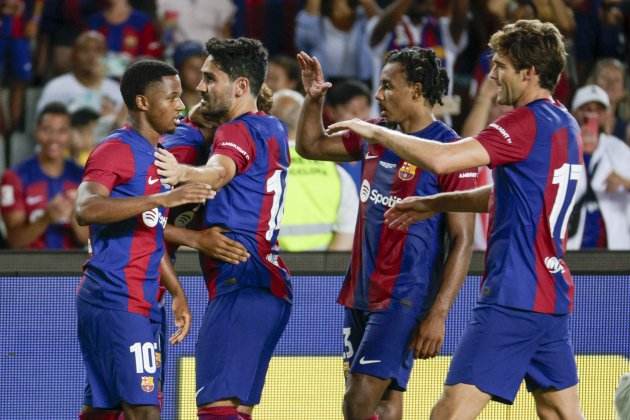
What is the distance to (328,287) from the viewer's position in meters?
7.50

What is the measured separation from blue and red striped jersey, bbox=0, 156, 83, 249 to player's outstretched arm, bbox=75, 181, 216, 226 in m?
3.73

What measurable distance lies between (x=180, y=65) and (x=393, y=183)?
4192 mm

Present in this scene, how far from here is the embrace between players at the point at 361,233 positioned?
582 centimetres

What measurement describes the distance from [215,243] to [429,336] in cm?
105

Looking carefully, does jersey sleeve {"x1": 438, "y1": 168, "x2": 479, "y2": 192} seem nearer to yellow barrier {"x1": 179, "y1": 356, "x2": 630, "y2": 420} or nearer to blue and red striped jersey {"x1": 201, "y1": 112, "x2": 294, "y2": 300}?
blue and red striped jersey {"x1": 201, "y1": 112, "x2": 294, "y2": 300}

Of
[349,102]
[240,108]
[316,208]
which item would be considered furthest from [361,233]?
[349,102]

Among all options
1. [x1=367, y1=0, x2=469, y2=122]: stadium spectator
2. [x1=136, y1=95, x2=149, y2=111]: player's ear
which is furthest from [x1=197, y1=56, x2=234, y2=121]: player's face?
[x1=367, y1=0, x2=469, y2=122]: stadium spectator

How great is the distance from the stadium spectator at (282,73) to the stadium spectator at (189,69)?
0.53 meters

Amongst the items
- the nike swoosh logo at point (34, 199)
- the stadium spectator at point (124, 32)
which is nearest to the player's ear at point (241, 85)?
the nike swoosh logo at point (34, 199)

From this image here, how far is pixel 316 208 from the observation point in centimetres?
888

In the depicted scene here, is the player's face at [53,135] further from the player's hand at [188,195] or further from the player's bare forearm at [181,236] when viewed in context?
the player's hand at [188,195]

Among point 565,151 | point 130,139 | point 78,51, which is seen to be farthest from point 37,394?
point 78,51

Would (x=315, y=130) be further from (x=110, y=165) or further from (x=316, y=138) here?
(x=110, y=165)

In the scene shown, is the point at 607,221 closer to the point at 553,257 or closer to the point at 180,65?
the point at 180,65
